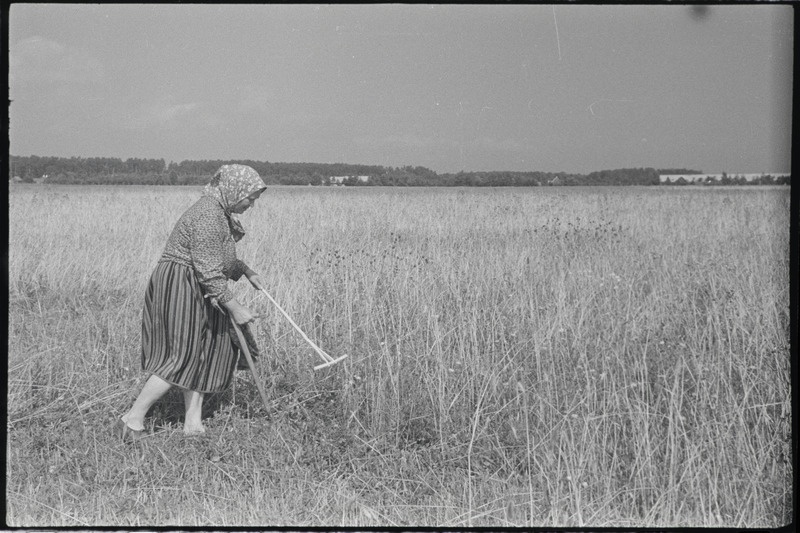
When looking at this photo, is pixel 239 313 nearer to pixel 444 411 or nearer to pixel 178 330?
pixel 178 330

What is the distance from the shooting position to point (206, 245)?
3.25m

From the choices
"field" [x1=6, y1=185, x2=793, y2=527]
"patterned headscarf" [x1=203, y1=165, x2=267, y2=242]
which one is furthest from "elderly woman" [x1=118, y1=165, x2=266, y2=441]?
"field" [x1=6, y1=185, x2=793, y2=527]

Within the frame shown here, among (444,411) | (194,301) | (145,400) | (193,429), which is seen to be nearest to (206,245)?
(194,301)

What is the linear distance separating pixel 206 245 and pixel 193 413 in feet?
2.91

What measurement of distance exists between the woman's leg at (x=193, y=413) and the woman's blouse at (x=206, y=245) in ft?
1.81

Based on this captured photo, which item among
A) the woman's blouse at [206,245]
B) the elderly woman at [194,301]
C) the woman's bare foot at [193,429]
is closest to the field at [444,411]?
the woman's bare foot at [193,429]

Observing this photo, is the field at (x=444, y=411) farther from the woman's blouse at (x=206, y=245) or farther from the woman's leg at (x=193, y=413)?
the woman's blouse at (x=206, y=245)

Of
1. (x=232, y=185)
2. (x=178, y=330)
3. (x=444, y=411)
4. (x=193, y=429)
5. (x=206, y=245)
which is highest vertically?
(x=232, y=185)

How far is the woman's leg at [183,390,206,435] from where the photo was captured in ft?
11.4

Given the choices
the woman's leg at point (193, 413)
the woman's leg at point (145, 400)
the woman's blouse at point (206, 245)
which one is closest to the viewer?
the woman's blouse at point (206, 245)

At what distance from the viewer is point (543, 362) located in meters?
3.79

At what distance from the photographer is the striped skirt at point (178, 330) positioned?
3.35m

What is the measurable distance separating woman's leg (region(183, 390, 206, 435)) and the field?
0.25ft

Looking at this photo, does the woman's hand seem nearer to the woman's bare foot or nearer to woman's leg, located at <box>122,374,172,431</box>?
woman's leg, located at <box>122,374,172,431</box>
